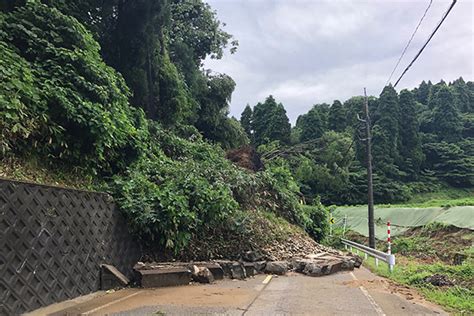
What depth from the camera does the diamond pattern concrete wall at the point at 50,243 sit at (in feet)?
18.3

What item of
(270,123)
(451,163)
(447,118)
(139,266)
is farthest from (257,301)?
(447,118)

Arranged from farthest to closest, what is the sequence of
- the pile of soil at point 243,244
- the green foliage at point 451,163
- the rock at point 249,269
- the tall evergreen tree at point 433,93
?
1. the tall evergreen tree at point 433,93
2. the green foliage at point 451,163
3. the rock at point 249,269
4. the pile of soil at point 243,244

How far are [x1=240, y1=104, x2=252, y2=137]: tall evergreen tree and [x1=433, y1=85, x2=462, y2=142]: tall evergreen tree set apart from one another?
1108 inches

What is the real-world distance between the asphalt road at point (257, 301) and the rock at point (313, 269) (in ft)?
6.61

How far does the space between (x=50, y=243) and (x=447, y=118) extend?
6286 centimetres

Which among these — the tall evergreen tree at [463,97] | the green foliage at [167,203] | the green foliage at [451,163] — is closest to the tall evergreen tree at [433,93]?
the tall evergreen tree at [463,97]

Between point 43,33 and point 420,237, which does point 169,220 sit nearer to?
point 43,33

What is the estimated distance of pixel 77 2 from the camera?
1366 centimetres

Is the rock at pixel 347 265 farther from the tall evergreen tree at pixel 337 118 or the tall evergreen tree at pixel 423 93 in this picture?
the tall evergreen tree at pixel 423 93

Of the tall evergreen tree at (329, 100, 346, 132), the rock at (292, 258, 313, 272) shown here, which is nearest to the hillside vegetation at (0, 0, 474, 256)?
the rock at (292, 258, 313, 272)

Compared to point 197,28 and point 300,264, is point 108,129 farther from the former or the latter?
point 197,28

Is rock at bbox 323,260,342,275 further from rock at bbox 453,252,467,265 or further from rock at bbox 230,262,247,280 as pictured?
rock at bbox 453,252,467,265

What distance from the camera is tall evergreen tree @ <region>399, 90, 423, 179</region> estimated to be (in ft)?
171

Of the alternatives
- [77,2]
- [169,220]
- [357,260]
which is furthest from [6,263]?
[357,260]
